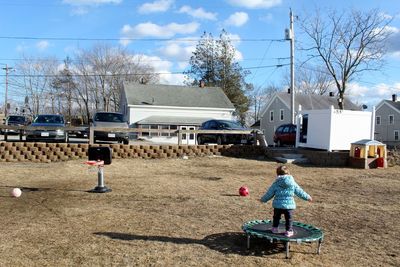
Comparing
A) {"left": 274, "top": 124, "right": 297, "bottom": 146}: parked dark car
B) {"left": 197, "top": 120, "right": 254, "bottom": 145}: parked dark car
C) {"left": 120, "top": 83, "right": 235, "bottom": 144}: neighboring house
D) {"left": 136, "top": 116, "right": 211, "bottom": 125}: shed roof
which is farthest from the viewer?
{"left": 120, "top": 83, "right": 235, "bottom": 144}: neighboring house

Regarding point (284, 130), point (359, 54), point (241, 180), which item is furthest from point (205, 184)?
point (359, 54)

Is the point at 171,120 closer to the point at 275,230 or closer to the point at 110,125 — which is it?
the point at 110,125

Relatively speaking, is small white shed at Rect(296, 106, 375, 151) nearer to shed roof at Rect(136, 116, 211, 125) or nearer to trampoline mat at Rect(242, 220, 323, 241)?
trampoline mat at Rect(242, 220, 323, 241)

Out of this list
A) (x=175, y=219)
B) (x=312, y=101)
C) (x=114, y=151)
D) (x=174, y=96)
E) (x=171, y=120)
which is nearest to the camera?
(x=175, y=219)

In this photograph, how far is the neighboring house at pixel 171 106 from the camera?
4297 cm

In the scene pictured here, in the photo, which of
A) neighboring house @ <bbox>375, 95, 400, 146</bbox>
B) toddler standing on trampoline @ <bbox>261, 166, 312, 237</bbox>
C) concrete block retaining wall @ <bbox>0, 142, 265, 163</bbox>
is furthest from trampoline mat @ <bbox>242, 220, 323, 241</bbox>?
neighboring house @ <bbox>375, 95, 400, 146</bbox>

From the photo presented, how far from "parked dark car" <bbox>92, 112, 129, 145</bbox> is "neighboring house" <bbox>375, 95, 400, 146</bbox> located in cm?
3968

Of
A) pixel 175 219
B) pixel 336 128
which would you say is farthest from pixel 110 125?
pixel 175 219

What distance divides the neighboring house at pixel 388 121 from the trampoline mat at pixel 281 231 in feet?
163

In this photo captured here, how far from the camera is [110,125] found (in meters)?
20.1

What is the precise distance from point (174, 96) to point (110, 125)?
85.4 ft

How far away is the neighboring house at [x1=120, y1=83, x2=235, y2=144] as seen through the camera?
43.0 m

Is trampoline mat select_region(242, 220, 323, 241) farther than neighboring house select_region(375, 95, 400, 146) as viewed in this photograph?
No

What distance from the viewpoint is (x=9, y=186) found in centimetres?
1038
